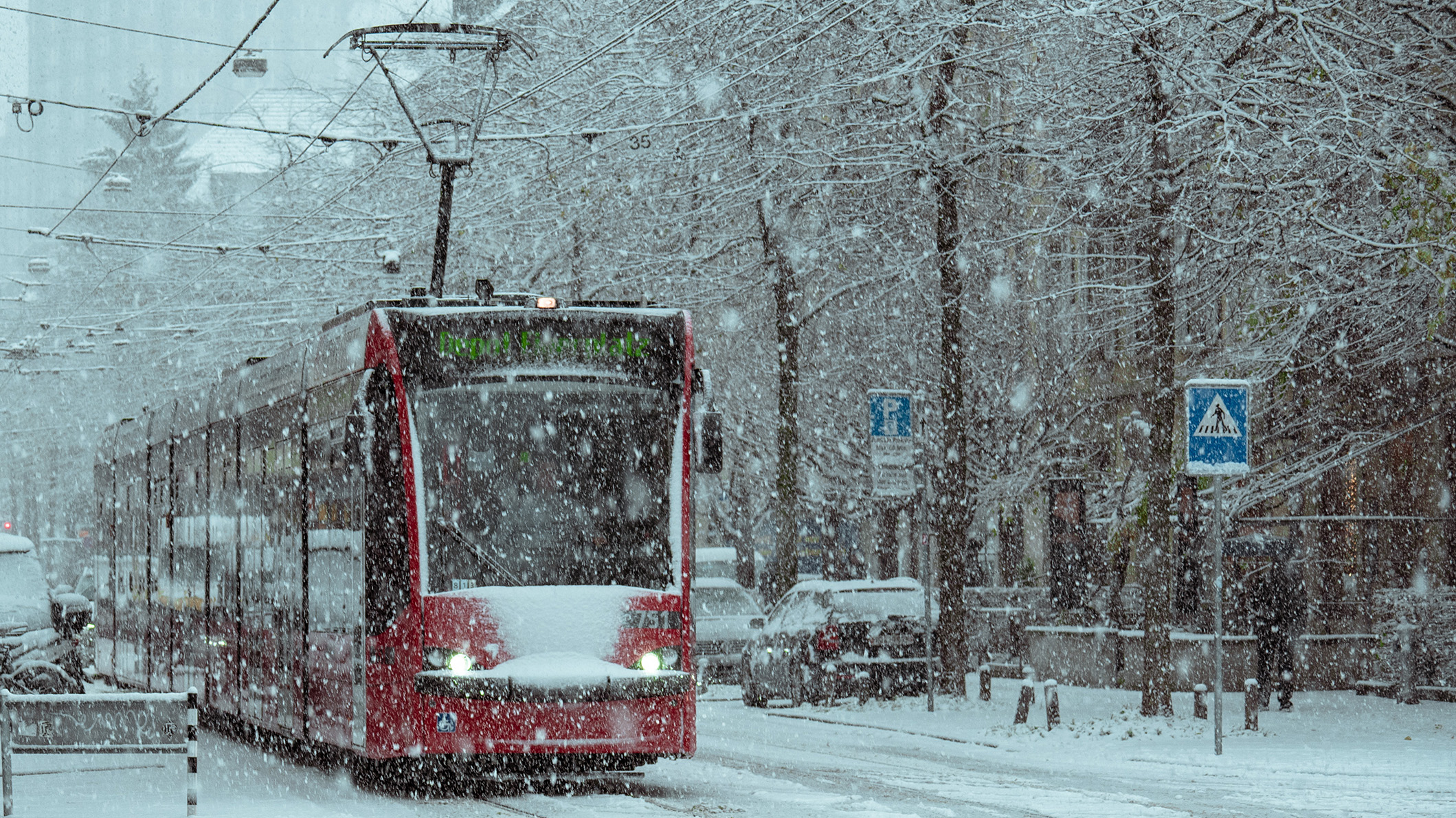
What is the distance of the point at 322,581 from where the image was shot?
48.1ft

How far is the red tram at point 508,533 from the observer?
1305 centimetres

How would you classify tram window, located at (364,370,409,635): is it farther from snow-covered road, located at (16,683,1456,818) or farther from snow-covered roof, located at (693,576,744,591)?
snow-covered roof, located at (693,576,744,591)

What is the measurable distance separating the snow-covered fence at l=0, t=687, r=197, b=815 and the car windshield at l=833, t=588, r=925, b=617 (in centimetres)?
1103

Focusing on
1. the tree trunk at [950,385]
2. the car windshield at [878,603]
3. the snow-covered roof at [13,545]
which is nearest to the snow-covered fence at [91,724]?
the snow-covered roof at [13,545]

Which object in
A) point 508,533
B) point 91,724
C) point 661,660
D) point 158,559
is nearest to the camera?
point 91,724

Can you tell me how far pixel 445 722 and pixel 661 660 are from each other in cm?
147

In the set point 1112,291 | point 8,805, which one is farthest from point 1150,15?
point 8,805

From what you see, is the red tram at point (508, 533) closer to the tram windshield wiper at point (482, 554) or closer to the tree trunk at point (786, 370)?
the tram windshield wiper at point (482, 554)

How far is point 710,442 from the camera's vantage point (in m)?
13.5

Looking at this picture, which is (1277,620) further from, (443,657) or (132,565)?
(132,565)

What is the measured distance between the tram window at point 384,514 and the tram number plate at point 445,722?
759mm

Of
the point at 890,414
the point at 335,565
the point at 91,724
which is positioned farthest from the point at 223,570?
the point at 890,414

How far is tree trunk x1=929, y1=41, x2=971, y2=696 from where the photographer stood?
22484mm

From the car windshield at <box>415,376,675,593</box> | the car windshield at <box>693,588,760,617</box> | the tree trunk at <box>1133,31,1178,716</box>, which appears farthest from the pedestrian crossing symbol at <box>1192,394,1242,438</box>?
the car windshield at <box>693,588,760,617</box>
